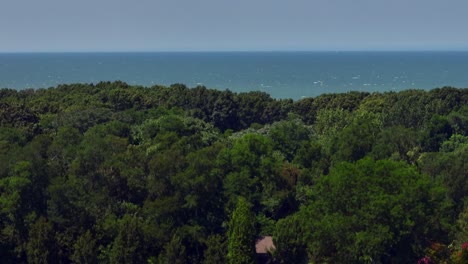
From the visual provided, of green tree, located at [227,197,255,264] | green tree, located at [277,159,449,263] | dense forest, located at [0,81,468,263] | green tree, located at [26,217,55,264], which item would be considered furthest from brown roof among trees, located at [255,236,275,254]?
green tree, located at [26,217,55,264]

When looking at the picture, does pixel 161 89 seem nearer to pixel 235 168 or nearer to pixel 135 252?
pixel 235 168

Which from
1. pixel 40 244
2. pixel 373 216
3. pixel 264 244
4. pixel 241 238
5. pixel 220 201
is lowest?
pixel 264 244

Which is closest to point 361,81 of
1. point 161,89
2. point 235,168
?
point 161,89

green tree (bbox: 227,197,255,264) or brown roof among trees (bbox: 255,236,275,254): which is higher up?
green tree (bbox: 227,197,255,264)

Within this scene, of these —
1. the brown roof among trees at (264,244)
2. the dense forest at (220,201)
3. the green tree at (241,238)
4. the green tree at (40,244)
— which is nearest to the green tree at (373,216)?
the dense forest at (220,201)

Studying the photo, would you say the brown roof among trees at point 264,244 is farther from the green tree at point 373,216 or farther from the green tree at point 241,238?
the green tree at point 241,238

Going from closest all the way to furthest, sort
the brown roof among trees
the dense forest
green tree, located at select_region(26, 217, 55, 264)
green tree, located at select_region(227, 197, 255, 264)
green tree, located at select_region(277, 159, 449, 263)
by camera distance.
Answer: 1. green tree, located at select_region(277, 159, 449, 263)
2. the dense forest
3. green tree, located at select_region(227, 197, 255, 264)
4. green tree, located at select_region(26, 217, 55, 264)
5. the brown roof among trees

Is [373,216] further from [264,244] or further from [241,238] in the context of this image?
[264,244]

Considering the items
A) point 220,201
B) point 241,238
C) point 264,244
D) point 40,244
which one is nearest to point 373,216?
point 241,238

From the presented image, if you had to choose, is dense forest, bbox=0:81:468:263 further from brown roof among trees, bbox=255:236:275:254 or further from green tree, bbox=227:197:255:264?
brown roof among trees, bbox=255:236:275:254

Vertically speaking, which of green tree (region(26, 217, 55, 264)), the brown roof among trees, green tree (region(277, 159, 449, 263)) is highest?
green tree (region(277, 159, 449, 263))

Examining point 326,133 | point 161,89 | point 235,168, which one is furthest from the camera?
point 161,89
